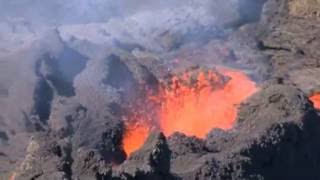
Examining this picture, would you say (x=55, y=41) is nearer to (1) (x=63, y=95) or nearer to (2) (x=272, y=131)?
(1) (x=63, y=95)

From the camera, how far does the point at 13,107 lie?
9.20m

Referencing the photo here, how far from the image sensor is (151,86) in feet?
32.8

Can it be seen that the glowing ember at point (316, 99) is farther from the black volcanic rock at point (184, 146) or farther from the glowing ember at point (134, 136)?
the black volcanic rock at point (184, 146)

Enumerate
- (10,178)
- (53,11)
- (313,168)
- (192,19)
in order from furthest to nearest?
1. (53,11)
2. (192,19)
3. (313,168)
4. (10,178)

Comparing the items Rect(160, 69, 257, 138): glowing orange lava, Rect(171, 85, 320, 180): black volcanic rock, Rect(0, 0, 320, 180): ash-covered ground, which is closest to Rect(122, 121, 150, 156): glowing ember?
→ Rect(0, 0, 320, 180): ash-covered ground

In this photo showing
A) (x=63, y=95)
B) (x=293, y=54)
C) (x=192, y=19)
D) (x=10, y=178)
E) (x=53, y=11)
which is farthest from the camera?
(x=53, y=11)

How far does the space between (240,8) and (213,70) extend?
3698 millimetres

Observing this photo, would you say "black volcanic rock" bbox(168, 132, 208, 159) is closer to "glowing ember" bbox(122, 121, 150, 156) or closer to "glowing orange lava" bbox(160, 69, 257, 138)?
Answer: "glowing ember" bbox(122, 121, 150, 156)

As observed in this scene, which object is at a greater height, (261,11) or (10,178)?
(261,11)

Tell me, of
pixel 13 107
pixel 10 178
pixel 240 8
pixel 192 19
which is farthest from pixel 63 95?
pixel 240 8

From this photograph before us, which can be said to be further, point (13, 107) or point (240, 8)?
point (240, 8)

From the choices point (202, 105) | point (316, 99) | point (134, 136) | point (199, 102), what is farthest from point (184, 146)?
point (316, 99)

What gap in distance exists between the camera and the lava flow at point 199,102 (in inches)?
369

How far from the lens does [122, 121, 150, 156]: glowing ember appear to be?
8641 millimetres
